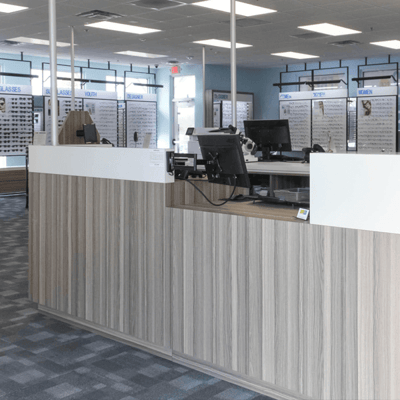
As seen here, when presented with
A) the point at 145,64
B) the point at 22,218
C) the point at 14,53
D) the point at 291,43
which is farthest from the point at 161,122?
the point at 22,218

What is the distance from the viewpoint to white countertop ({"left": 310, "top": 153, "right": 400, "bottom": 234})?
8.45ft

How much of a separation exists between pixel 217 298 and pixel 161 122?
14.2 m

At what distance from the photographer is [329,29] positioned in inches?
408

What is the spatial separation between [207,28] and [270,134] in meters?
3.41

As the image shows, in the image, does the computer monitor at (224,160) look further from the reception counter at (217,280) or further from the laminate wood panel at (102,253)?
the laminate wood panel at (102,253)

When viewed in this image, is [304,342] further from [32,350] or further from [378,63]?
[378,63]

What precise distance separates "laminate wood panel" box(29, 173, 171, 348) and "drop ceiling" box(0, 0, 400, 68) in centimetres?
465

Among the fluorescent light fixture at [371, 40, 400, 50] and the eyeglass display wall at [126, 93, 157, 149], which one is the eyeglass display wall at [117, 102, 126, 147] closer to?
the eyeglass display wall at [126, 93, 157, 149]

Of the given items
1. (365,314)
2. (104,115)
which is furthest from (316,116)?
(365,314)

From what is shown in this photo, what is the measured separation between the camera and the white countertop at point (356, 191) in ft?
8.45

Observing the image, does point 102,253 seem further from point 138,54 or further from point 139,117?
point 139,117

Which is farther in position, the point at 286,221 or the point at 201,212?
the point at 201,212

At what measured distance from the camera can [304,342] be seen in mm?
2951

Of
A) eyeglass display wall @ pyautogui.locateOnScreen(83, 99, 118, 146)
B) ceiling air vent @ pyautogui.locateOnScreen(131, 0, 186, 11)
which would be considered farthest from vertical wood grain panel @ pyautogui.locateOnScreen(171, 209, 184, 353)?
eyeglass display wall @ pyautogui.locateOnScreen(83, 99, 118, 146)
